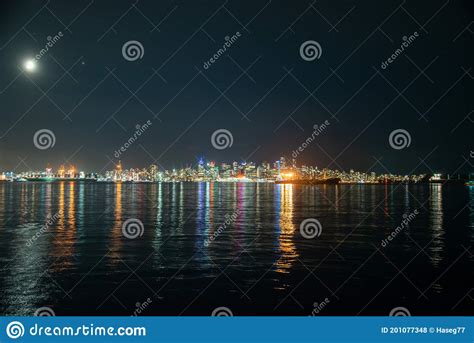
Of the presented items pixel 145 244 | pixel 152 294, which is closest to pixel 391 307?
pixel 152 294

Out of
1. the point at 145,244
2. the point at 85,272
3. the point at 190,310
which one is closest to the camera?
the point at 190,310

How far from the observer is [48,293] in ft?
45.2

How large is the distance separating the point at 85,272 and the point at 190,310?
579 centimetres

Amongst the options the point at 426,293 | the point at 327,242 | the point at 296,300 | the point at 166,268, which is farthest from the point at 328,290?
the point at 327,242

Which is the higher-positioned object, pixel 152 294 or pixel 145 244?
pixel 145 244

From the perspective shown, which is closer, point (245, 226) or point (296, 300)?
point (296, 300)

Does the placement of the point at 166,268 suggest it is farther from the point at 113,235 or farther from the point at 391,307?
the point at 113,235

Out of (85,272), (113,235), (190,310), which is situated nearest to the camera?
(190,310)

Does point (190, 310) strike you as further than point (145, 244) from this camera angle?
No

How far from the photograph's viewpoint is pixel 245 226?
103 feet
